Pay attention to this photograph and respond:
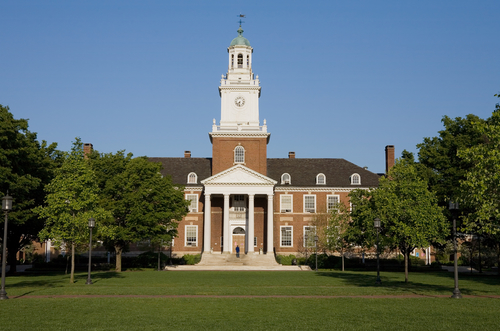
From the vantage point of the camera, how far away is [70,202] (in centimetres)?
3244

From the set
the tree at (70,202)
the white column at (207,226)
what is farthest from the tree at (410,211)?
the white column at (207,226)

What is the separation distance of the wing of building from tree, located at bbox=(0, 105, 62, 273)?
22.4 meters

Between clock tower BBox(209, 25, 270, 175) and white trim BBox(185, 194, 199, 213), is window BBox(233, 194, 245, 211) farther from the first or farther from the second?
white trim BBox(185, 194, 199, 213)

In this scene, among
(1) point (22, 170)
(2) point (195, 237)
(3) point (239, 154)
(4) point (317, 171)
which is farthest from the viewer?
(4) point (317, 171)

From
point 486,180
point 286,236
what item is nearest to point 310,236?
point 286,236

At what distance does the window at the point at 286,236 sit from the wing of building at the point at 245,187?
0.12 metres

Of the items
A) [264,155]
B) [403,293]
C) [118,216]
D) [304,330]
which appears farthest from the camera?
[264,155]

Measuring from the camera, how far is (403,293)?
24359 mm

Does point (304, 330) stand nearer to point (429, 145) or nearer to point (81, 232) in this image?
point (81, 232)

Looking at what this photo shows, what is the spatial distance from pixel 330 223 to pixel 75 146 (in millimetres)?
28088

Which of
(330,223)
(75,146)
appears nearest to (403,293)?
(75,146)

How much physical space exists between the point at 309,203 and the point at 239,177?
10.8m

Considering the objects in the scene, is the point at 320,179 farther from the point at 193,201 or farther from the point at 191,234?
the point at 191,234

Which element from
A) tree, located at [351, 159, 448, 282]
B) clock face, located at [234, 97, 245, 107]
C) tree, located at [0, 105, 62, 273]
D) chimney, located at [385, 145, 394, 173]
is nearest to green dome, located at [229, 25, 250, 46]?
clock face, located at [234, 97, 245, 107]
